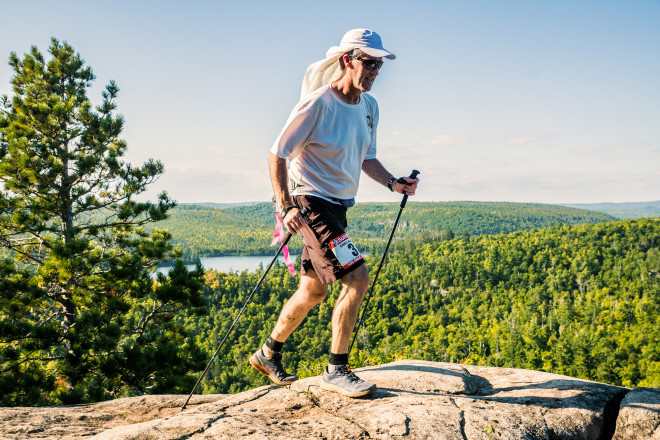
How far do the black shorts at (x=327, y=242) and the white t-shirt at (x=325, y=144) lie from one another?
0.28 ft

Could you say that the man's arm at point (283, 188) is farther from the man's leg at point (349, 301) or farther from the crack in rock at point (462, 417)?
the crack in rock at point (462, 417)

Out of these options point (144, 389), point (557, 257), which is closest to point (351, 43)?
point (144, 389)

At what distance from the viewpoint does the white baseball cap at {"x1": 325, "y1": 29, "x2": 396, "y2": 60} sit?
3.10m

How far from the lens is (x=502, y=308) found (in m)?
83.2

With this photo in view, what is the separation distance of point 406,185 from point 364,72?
103 centimetres

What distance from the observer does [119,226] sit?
1354 centimetres

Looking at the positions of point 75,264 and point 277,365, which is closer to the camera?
point 277,365

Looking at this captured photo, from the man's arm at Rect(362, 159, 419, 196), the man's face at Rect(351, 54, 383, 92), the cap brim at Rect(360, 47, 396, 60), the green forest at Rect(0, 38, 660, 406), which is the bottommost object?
the green forest at Rect(0, 38, 660, 406)

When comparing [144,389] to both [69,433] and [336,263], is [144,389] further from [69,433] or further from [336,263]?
[336,263]

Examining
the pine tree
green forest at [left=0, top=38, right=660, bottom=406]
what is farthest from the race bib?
the pine tree

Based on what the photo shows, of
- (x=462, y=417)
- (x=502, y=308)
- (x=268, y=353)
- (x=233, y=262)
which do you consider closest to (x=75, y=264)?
(x=268, y=353)

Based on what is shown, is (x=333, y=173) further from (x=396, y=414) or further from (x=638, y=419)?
(x=638, y=419)

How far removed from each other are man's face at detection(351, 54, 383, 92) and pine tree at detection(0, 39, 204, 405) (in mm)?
9257

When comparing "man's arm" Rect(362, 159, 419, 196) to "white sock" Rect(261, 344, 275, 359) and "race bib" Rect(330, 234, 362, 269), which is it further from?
"white sock" Rect(261, 344, 275, 359)
